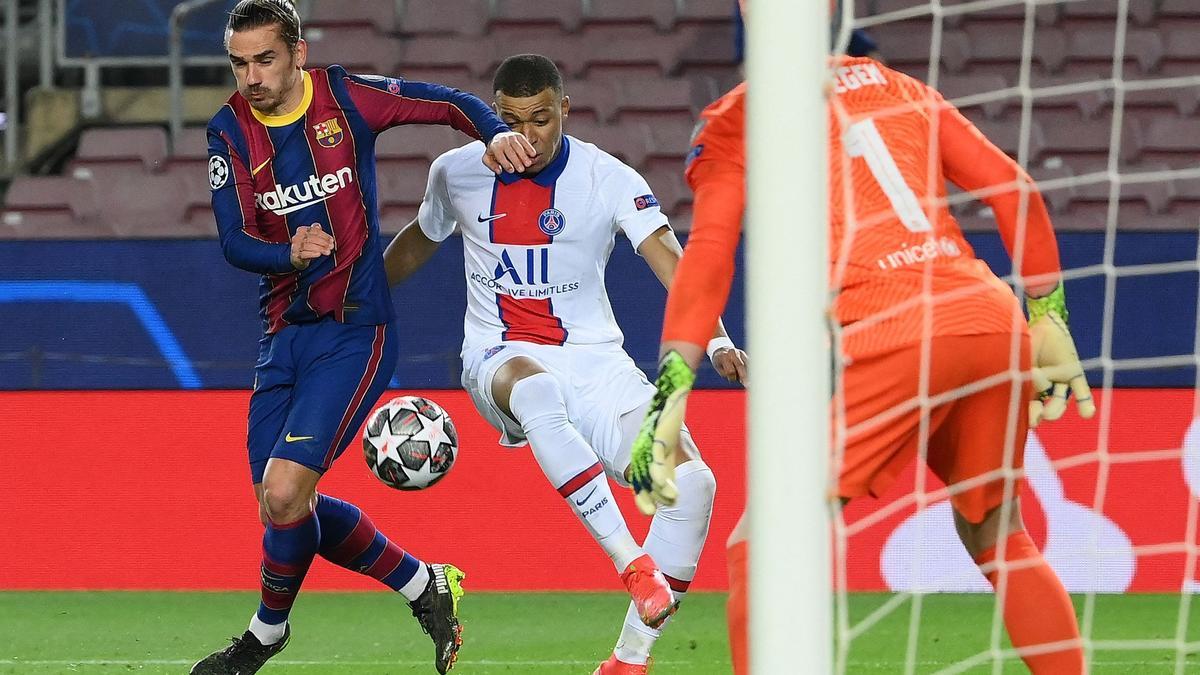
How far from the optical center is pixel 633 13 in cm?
1060

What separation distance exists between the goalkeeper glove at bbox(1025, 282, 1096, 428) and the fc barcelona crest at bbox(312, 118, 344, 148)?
7.07 feet

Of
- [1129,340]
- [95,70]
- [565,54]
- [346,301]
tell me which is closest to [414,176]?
[565,54]

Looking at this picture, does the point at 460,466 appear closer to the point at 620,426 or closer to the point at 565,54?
the point at 620,426

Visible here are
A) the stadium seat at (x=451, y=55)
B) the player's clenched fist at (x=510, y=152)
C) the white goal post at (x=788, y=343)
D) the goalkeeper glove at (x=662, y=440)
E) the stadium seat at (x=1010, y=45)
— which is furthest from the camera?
the stadium seat at (x=451, y=55)

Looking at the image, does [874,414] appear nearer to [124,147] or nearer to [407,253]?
[407,253]

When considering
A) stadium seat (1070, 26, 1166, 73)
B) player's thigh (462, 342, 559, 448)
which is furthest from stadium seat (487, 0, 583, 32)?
player's thigh (462, 342, 559, 448)

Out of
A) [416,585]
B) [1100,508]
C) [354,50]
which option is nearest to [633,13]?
[354,50]

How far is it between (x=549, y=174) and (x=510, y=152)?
1.65 ft

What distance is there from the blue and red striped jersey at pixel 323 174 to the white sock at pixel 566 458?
1.72 feet

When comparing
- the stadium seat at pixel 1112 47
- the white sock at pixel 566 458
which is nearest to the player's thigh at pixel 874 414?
the white sock at pixel 566 458

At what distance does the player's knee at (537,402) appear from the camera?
427 cm

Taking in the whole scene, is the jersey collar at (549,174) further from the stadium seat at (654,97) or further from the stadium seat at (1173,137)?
the stadium seat at (1173,137)

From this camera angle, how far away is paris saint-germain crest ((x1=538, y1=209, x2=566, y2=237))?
181 inches

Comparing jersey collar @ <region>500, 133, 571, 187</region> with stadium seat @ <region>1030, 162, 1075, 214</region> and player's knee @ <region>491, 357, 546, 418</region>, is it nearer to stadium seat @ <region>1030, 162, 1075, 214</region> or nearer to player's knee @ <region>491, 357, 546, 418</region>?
player's knee @ <region>491, 357, 546, 418</region>
